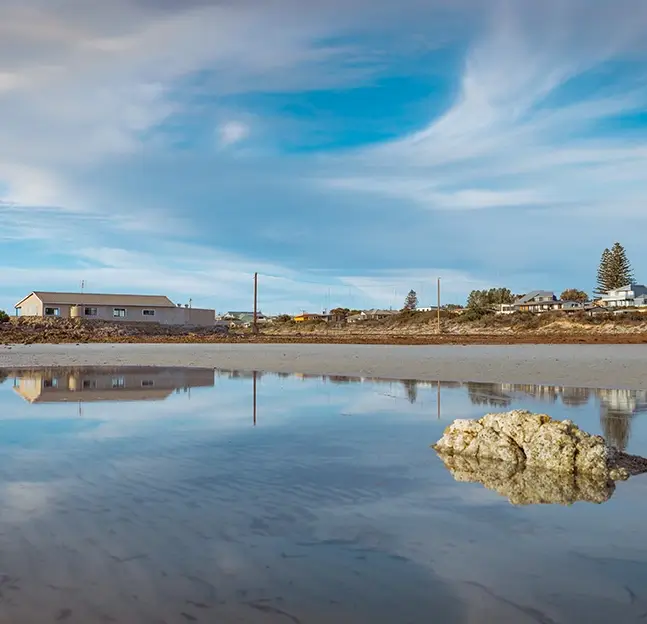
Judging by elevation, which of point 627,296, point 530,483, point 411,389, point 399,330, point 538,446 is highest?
point 627,296

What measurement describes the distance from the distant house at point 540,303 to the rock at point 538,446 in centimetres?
12334

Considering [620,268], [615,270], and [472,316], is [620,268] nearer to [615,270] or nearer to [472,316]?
[615,270]

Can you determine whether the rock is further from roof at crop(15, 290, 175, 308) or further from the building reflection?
roof at crop(15, 290, 175, 308)

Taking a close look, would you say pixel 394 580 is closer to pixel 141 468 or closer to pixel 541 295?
pixel 141 468

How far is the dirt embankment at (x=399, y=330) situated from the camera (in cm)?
6059

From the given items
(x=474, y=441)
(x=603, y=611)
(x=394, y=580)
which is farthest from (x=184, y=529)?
(x=474, y=441)

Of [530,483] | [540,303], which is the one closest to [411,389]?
[530,483]

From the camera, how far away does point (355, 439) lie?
396 inches

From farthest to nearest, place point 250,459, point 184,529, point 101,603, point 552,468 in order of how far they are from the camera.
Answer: point 250,459, point 552,468, point 184,529, point 101,603

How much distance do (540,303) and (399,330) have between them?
54218 millimetres

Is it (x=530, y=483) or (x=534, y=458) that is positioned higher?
(x=534, y=458)

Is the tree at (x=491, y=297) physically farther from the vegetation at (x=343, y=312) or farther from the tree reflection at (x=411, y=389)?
the tree reflection at (x=411, y=389)

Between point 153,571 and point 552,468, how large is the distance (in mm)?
5289

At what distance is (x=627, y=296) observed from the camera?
389 ft
